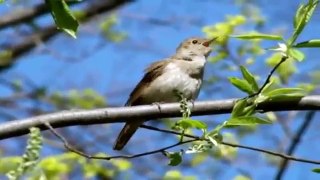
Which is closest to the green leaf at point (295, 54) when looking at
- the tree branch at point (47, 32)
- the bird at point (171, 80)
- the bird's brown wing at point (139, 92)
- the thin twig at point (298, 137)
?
the thin twig at point (298, 137)

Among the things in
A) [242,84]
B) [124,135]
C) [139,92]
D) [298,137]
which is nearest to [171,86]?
[139,92]

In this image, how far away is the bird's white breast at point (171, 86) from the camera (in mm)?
4848

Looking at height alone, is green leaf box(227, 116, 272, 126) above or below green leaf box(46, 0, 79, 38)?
below

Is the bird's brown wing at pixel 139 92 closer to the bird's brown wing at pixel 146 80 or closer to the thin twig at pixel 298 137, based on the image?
the bird's brown wing at pixel 146 80

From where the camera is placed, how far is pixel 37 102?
912 cm

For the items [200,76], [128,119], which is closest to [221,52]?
[200,76]

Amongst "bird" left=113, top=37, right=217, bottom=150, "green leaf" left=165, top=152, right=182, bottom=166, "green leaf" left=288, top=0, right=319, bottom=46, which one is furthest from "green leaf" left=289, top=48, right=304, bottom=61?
"bird" left=113, top=37, right=217, bottom=150

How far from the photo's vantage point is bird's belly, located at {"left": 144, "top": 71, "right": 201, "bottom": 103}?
4.85 meters

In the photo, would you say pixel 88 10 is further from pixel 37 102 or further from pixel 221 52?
pixel 221 52

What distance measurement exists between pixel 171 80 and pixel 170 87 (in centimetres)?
10

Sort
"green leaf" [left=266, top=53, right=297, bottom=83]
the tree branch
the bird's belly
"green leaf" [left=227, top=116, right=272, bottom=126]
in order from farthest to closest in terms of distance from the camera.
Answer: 1. the tree branch
2. "green leaf" [left=266, top=53, right=297, bottom=83]
3. the bird's belly
4. "green leaf" [left=227, top=116, right=272, bottom=126]

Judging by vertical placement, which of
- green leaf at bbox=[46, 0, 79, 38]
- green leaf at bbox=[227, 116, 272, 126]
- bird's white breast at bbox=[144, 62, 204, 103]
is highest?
green leaf at bbox=[46, 0, 79, 38]

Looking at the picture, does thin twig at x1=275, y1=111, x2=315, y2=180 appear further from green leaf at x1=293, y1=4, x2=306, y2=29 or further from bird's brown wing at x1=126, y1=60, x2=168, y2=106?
green leaf at x1=293, y1=4, x2=306, y2=29

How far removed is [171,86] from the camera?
4922 mm
